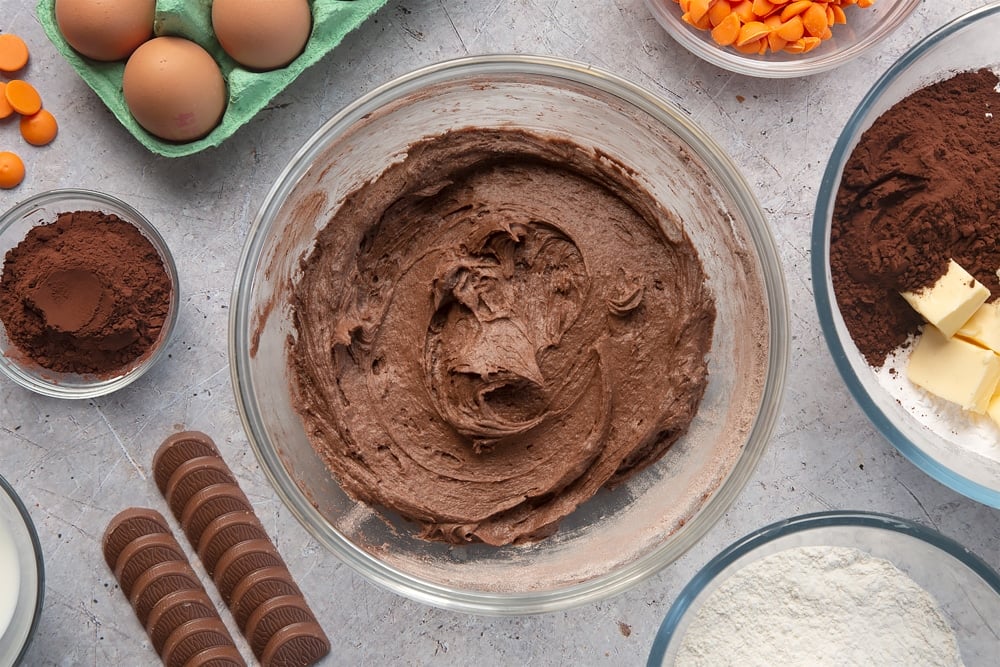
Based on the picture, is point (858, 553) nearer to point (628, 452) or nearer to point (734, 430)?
point (734, 430)

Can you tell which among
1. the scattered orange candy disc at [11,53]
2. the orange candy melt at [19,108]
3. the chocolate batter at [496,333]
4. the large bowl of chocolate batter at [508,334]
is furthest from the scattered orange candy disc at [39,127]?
the chocolate batter at [496,333]

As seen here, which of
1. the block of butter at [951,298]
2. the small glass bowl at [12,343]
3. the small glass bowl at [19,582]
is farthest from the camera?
the small glass bowl at [12,343]

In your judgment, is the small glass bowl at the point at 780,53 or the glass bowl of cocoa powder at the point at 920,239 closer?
the glass bowl of cocoa powder at the point at 920,239

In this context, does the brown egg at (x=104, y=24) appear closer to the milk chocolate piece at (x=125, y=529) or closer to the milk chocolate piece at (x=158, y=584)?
the milk chocolate piece at (x=125, y=529)

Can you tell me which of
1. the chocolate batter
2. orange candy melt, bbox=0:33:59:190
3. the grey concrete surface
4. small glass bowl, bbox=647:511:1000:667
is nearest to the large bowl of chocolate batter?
the chocolate batter

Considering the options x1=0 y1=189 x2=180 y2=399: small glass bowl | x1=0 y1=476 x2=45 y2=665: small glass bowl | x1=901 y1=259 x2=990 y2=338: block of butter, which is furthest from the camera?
x1=0 y1=189 x2=180 y2=399: small glass bowl

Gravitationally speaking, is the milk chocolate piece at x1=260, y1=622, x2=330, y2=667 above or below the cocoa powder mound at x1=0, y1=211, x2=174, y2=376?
below

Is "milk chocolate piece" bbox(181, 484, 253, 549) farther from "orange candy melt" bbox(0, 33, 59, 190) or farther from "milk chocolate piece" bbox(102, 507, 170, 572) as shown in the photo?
"orange candy melt" bbox(0, 33, 59, 190)

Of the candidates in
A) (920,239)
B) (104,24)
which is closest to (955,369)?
(920,239)

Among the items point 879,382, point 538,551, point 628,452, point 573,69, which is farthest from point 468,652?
point 573,69
